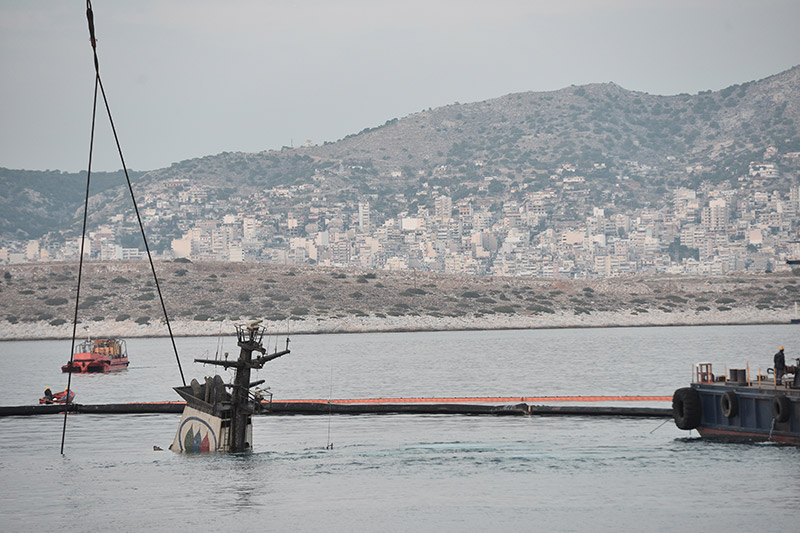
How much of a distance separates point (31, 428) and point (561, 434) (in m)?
23.6

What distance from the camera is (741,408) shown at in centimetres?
3931

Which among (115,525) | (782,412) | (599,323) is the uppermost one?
(599,323)

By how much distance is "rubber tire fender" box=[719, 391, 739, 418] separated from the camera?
39.4 metres

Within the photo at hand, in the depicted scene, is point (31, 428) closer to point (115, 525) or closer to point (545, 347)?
point (115, 525)

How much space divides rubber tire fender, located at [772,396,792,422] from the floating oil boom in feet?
53.2

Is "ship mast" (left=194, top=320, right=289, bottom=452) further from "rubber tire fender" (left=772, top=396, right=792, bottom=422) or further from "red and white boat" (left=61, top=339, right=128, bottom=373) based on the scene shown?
"red and white boat" (left=61, top=339, right=128, bottom=373)

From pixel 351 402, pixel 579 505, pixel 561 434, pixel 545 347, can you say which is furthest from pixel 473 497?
pixel 545 347

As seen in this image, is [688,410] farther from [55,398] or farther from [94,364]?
[94,364]

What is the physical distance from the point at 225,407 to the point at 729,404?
17.2 m

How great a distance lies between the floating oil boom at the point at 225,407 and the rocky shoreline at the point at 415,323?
4391 inches

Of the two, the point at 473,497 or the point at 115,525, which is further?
the point at 473,497

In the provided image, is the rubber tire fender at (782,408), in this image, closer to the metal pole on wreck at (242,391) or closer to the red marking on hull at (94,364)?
the metal pole on wreck at (242,391)

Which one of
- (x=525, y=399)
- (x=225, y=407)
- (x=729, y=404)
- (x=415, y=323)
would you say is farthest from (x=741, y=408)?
(x=415, y=323)

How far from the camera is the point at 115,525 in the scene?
29.9m
